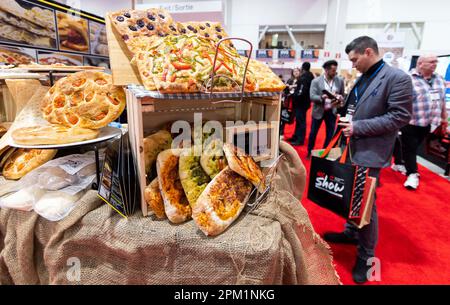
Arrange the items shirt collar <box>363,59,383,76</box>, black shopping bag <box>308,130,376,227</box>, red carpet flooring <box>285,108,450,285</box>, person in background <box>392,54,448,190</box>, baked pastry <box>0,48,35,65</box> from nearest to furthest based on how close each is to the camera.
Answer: black shopping bag <box>308,130,376,227</box>, shirt collar <box>363,59,383,76</box>, red carpet flooring <box>285,108,450,285</box>, baked pastry <box>0,48,35,65</box>, person in background <box>392,54,448,190</box>

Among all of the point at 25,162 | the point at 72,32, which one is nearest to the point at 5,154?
the point at 25,162

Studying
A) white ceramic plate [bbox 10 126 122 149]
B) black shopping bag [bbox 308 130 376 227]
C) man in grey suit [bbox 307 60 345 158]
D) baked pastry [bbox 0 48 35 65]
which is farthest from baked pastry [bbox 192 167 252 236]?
man in grey suit [bbox 307 60 345 158]

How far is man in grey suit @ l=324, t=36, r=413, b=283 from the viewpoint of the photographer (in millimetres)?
1566

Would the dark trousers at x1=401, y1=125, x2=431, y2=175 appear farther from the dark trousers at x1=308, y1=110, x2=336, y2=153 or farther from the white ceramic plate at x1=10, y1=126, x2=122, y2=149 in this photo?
the white ceramic plate at x1=10, y1=126, x2=122, y2=149

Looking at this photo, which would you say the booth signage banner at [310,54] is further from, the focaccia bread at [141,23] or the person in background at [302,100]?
the focaccia bread at [141,23]

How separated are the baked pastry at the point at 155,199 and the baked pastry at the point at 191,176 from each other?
11 centimetres

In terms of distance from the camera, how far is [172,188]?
3.62ft

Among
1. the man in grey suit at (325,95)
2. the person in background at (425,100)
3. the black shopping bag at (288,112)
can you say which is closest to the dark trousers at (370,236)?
the person in background at (425,100)

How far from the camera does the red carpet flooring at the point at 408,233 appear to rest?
1876 millimetres

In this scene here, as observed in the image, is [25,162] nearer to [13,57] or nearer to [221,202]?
[221,202]

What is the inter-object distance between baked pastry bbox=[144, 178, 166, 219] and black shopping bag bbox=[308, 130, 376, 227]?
100 centimetres
